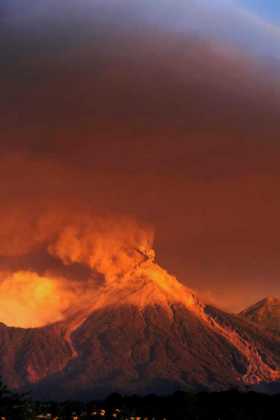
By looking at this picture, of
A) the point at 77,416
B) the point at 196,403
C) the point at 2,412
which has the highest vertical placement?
the point at 196,403

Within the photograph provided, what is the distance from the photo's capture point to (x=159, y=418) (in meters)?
50.9


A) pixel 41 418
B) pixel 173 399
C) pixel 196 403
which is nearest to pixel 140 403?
pixel 173 399

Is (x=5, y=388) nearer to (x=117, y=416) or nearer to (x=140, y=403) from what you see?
(x=117, y=416)

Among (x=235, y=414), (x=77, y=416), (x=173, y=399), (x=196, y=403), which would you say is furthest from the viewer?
(x=173, y=399)

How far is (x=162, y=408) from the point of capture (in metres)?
60.7

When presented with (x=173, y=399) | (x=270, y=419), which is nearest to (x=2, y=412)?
(x=270, y=419)

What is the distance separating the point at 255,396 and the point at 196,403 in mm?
9989

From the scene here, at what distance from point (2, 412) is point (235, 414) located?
27721 millimetres

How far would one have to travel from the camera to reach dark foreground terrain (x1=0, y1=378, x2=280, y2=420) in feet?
103

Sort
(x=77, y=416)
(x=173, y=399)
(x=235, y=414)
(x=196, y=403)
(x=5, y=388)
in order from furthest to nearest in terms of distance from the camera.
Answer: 1. (x=173, y=399)
2. (x=196, y=403)
3. (x=235, y=414)
4. (x=77, y=416)
5. (x=5, y=388)

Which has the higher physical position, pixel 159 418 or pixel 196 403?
pixel 196 403

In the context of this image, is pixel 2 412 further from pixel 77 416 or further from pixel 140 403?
pixel 140 403

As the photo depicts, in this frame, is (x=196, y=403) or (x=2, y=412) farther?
(x=196, y=403)

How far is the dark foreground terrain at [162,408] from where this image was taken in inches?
1232
